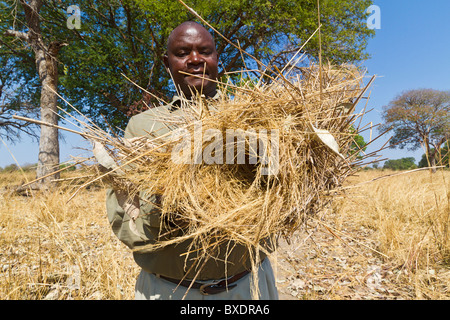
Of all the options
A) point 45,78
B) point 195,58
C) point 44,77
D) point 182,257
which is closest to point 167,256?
point 182,257

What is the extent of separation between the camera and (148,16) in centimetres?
841

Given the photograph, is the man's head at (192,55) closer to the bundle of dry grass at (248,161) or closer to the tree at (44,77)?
the bundle of dry grass at (248,161)

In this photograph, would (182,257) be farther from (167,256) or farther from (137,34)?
(137,34)

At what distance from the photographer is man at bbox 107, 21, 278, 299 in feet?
4.01

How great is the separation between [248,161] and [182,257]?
621 millimetres

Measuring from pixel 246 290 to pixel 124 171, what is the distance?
94 centimetres


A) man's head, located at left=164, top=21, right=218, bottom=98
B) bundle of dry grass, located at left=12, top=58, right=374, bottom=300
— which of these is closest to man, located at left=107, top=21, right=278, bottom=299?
man's head, located at left=164, top=21, right=218, bottom=98

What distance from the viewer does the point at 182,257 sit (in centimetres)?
125

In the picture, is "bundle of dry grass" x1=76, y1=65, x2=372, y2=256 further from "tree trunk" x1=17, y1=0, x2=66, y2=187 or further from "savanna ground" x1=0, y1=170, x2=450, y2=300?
"tree trunk" x1=17, y1=0, x2=66, y2=187

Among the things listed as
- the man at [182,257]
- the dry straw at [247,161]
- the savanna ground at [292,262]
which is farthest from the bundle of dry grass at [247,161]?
the savanna ground at [292,262]

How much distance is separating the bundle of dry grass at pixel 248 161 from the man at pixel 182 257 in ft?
0.57

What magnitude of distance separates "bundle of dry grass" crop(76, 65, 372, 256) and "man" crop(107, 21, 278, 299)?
6.8 inches

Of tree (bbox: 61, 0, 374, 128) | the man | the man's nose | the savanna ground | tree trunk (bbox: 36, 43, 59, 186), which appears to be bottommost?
the savanna ground
